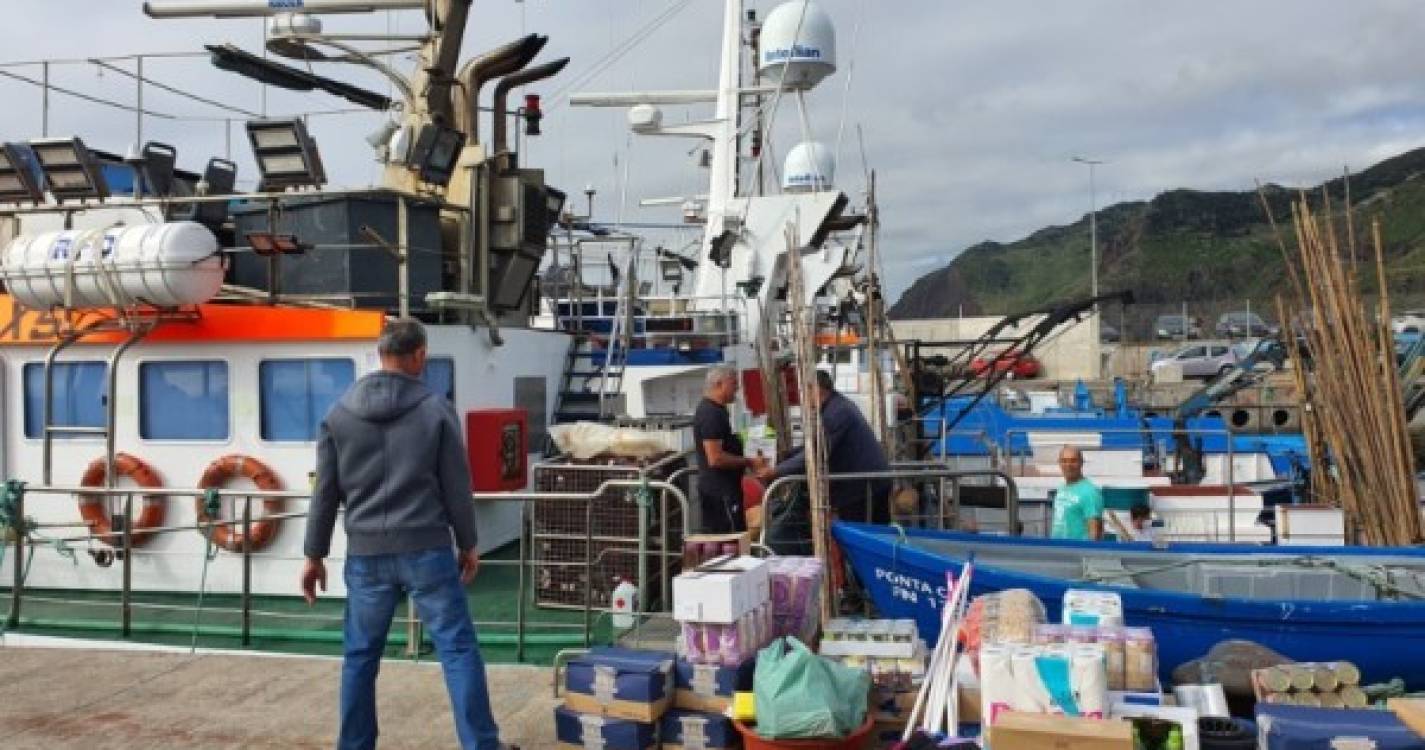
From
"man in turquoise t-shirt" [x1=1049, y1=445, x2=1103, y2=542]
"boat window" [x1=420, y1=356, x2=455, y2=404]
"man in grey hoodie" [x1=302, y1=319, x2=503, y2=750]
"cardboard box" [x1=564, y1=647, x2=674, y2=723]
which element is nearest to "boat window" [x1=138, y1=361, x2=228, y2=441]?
"boat window" [x1=420, y1=356, x2=455, y2=404]

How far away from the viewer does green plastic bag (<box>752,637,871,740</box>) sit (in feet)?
12.8

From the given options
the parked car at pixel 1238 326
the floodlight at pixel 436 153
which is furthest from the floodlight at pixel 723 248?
the parked car at pixel 1238 326

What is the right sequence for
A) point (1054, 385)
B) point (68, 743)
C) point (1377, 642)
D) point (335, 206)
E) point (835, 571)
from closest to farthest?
1. point (68, 743)
2. point (1377, 642)
3. point (835, 571)
4. point (335, 206)
5. point (1054, 385)

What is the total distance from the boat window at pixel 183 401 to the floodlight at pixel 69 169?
75.8 inches

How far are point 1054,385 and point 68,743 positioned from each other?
1239 inches

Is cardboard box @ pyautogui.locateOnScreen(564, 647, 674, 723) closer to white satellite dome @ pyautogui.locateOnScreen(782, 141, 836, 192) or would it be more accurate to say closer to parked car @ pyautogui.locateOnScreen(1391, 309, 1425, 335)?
white satellite dome @ pyautogui.locateOnScreen(782, 141, 836, 192)

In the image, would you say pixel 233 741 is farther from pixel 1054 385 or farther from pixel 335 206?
pixel 1054 385

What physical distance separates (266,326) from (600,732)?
5.10 m

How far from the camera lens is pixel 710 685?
441 centimetres

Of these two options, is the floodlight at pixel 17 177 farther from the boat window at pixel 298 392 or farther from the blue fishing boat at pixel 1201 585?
the blue fishing boat at pixel 1201 585

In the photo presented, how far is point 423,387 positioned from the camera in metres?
4.36

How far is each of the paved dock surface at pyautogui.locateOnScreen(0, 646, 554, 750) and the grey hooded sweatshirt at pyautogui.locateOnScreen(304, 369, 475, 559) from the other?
Answer: 1.14 meters

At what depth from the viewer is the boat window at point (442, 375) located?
28.5 feet

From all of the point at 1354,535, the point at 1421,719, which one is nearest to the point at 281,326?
the point at 1421,719
